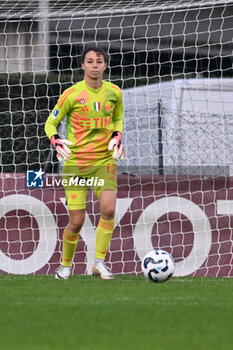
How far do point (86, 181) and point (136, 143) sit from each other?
8.60 ft

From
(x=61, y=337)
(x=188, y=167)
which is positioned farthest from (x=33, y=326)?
(x=188, y=167)

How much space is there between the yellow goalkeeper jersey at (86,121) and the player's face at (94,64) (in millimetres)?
145

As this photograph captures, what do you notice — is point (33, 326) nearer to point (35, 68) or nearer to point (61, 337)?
point (61, 337)

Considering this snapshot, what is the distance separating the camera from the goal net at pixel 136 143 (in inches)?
377

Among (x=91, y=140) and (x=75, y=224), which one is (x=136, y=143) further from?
(x=75, y=224)

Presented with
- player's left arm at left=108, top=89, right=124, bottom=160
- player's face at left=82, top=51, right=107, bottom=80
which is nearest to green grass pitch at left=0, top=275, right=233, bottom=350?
player's left arm at left=108, top=89, right=124, bottom=160

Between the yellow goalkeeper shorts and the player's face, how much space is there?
790 mm

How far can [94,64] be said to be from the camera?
26.2ft

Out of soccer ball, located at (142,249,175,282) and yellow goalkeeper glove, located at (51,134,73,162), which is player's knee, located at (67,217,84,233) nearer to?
yellow goalkeeper glove, located at (51,134,73,162)

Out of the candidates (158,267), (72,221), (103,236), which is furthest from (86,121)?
(158,267)

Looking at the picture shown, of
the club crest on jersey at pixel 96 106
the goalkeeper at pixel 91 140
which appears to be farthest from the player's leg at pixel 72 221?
the club crest on jersey at pixel 96 106

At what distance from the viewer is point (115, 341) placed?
13.6 feet

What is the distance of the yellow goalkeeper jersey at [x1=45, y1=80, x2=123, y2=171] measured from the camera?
7992 millimetres

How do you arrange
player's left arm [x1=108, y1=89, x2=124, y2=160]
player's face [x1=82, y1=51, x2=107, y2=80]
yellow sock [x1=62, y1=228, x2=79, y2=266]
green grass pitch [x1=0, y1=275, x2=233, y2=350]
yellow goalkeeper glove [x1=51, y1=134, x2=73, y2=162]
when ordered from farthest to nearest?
yellow sock [x1=62, y1=228, x2=79, y2=266] < player's face [x1=82, y1=51, x2=107, y2=80] < player's left arm [x1=108, y1=89, x2=124, y2=160] < yellow goalkeeper glove [x1=51, y1=134, x2=73, y2=162] < green grass pitch [x1=0, y1=275, x2=233, y2=350]
